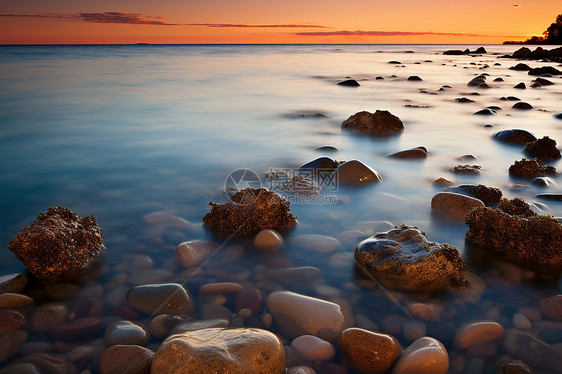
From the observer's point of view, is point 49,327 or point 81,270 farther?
point 81,270

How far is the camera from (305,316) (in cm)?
243

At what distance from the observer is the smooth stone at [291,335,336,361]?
2178 millimetres

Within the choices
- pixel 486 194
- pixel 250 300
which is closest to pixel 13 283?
pixel 250 300

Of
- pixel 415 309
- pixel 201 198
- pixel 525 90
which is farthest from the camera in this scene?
pixel 525 90

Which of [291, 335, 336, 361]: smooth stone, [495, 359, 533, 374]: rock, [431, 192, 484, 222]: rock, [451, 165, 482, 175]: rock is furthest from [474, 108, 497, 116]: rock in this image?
[291, 335, 336, 361]: smooth stone

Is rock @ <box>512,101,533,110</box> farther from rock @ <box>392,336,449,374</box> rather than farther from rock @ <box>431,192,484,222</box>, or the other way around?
rock @ <box>392,336,449,374</box>

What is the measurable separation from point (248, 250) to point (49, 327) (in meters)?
1.51

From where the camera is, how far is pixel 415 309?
255 centimetres

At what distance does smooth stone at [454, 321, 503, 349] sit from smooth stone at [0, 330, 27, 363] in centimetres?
252

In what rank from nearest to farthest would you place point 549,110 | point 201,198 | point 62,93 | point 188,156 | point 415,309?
1. point 415,309
2. point 201,198
3. point 188,156
4. point 549,110
5. point 62,93

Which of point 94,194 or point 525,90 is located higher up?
point 525,90

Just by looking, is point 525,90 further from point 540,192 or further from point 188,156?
point 188,156

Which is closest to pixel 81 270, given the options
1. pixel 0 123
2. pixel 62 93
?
pixel 0 123

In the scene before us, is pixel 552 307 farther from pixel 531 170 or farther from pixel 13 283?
pixel 13 283
